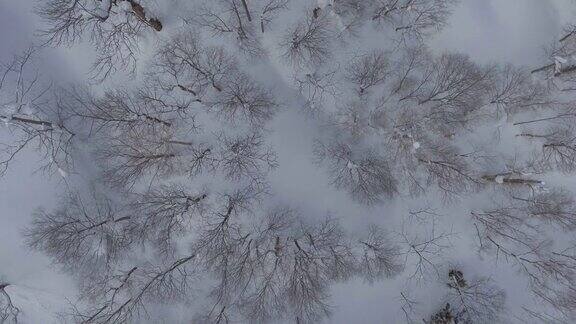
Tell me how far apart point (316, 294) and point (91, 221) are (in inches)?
345

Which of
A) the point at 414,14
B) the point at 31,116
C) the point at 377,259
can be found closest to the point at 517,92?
the point at 414,14

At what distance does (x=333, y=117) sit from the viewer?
18719mm

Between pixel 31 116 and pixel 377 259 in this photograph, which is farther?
pixel 377 259

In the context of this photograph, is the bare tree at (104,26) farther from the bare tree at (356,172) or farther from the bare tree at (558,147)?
the bare tree at (558,147)

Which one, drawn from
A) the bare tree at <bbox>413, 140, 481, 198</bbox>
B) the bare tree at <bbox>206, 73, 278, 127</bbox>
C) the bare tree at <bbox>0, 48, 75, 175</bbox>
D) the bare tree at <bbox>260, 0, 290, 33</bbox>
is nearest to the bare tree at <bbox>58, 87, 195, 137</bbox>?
the bare tree at <bbox>0, 48, 75, 175</bbox>

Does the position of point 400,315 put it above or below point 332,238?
below

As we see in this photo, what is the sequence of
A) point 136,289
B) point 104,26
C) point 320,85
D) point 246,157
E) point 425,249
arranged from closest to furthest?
point 104,26 < point 136,289 < point 246,157 < point 320,85 < point 425,249

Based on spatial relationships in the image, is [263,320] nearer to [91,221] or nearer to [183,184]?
[183,184]

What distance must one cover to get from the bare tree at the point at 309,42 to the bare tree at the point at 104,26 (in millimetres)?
4923

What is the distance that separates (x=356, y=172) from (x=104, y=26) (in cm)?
1079

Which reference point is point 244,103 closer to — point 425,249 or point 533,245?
point 425,249

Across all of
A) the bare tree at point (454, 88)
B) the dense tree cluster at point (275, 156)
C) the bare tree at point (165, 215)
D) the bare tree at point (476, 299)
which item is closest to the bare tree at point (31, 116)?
the dense tree cluster at point (275, 156)

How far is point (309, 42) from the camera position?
18.2 metres

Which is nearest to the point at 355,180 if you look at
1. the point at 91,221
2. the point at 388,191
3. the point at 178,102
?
the point at 388,191
